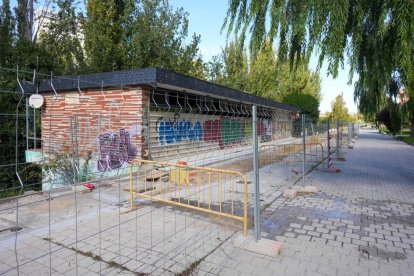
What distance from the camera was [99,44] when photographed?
17078 mm

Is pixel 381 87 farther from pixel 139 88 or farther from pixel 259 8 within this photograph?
pixel 139 88

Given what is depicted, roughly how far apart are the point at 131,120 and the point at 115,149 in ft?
3.84

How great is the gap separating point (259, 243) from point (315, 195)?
355 centimetres

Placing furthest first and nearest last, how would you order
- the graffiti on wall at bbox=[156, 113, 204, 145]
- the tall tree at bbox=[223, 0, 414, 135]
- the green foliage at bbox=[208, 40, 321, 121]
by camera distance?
1. the green foliage at bbox=[208, 40, 321, 121]
2. the graffiti on wall at bbox=[156, 113, 204, 145]
3. the tall tree at bbox=[223, 0, 414, 135]

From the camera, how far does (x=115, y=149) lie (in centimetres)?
972

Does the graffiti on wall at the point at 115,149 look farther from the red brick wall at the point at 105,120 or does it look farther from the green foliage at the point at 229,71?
the green foliage at the point at 229,71

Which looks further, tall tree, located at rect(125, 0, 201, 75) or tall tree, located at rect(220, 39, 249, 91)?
tall tree, located at rect(220, 39, 249, 91)

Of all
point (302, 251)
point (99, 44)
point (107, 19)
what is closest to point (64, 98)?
A: point (99, 44)

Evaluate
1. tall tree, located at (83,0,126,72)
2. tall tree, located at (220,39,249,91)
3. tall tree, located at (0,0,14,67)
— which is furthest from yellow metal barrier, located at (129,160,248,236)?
tall tree, located at (220,39,249,91)

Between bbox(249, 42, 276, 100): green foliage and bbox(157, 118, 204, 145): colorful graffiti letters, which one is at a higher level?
bbox(249, 42, 276, 100): green foliage

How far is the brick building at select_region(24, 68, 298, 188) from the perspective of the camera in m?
9.22

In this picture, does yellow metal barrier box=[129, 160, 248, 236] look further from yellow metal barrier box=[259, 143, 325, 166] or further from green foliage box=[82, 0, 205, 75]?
green foliage box=[82, 0, 205, 75]

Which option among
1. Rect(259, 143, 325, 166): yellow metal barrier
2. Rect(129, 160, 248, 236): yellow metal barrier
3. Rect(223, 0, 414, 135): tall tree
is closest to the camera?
Rect(223, 0, 414, 135): tall tree

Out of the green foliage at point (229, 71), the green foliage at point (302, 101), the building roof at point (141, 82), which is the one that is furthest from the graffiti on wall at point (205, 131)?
the green foliage at point (302, 101)
